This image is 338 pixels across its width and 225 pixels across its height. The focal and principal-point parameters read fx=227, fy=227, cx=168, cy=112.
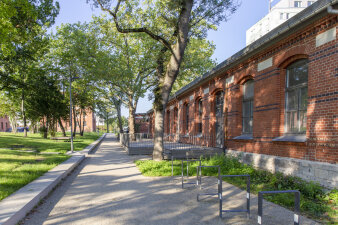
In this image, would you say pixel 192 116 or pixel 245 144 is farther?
pixel 192 116

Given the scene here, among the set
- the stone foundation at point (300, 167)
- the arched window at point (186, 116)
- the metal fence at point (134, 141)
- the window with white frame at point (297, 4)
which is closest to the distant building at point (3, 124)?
the metal fence at point (134, 141)

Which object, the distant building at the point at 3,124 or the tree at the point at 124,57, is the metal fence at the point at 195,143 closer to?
the tree at the point at 124,57

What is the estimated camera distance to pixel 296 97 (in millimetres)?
7285

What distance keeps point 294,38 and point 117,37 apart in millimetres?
17870

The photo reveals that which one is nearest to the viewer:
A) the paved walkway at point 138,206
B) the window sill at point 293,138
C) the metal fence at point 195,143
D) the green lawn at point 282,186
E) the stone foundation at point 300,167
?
the paved walkway at point 138,206

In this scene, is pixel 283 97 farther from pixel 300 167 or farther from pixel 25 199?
pixel 25 199

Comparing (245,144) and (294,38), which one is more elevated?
(294,38)

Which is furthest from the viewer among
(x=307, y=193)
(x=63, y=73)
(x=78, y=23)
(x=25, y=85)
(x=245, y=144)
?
(x=63, y=73)

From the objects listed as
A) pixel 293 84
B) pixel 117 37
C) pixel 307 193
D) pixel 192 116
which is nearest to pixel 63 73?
pixel 117 37

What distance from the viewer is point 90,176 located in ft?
27.5

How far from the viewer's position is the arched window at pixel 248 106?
9721mm

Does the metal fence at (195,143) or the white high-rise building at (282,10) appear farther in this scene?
the white high-rise building at (282,10)

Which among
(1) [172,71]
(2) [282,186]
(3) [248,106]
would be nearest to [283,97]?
(3) [248,106]

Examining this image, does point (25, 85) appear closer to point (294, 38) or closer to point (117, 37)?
point (117, 37)
